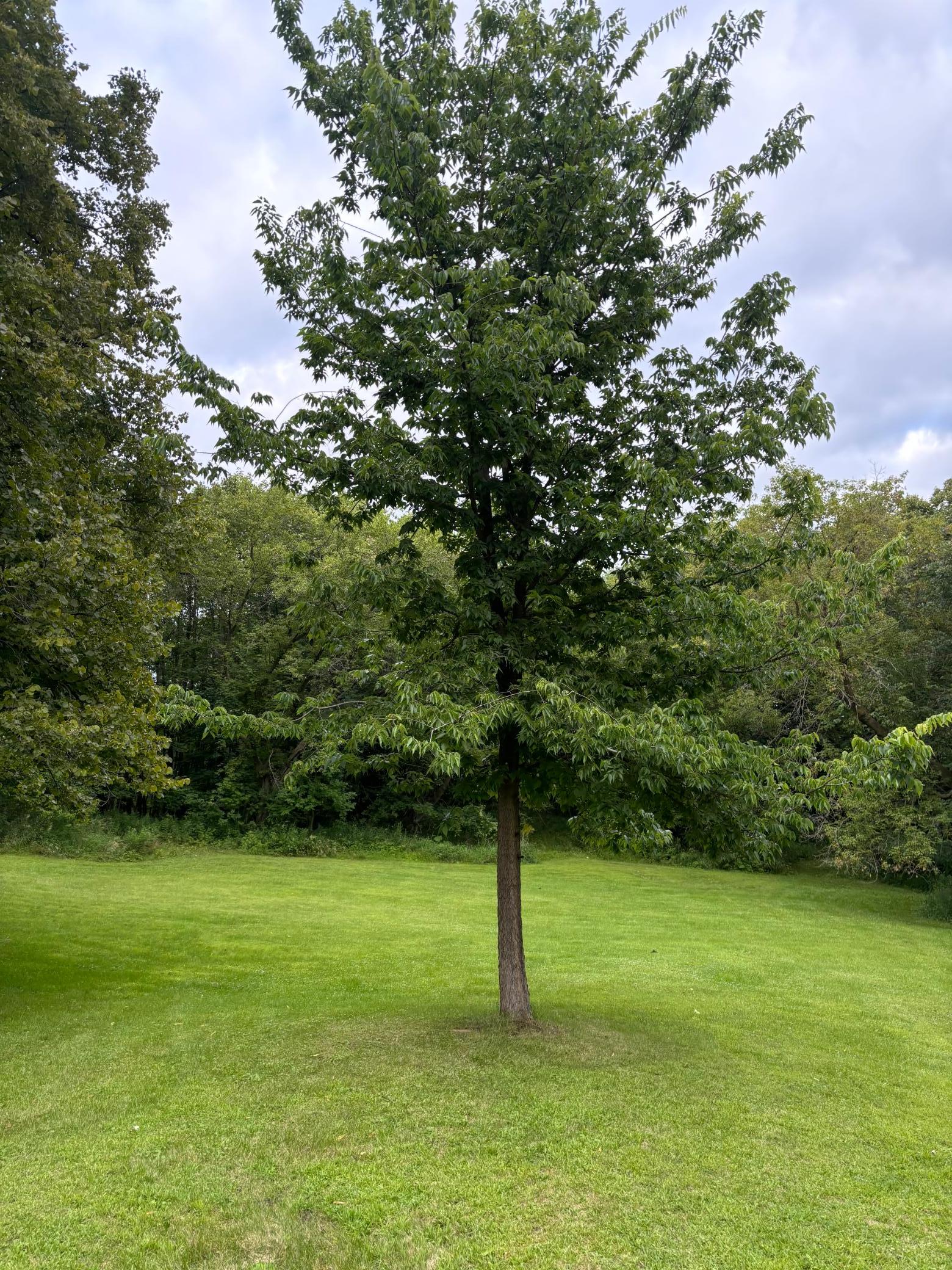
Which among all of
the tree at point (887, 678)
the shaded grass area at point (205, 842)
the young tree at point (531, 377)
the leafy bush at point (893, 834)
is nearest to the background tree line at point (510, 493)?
the young tree at point (531, 377)

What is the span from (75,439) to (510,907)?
28.1 feet

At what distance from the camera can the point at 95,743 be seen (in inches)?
314

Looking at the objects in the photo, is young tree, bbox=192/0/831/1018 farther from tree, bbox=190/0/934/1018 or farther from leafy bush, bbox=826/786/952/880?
leafy bush, bbox=826/786/952/880

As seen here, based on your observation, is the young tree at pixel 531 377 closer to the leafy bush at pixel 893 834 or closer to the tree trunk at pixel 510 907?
the tree trunk at pixel 510 907

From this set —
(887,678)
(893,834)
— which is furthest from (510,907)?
(887,678)

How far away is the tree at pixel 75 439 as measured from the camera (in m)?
8.03

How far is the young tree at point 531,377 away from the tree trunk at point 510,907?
0.09 ft

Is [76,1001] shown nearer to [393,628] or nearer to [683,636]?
[393,628]

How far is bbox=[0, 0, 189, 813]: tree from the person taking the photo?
8031 millimetres

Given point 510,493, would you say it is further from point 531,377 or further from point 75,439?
point 75,439

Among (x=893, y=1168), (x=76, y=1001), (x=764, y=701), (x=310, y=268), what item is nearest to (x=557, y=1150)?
(x=893, y=1168)

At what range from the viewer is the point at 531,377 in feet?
20.2

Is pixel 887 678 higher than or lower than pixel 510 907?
higher

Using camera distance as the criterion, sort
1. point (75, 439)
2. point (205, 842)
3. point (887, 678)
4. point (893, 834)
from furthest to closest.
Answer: point (205, 842)
point (887, 678)
point (893, 834)
point (75, 439)
